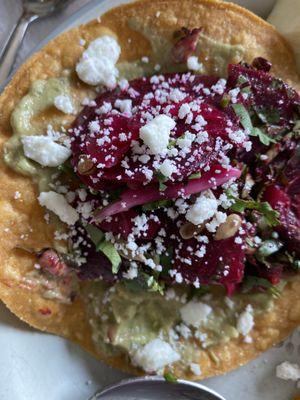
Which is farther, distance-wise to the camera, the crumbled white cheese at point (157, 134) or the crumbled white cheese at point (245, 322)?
the crumbled white cheese at point (245, 322)

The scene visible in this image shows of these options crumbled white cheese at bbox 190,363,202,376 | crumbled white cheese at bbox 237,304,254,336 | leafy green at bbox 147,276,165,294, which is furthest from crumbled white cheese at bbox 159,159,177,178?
crumbled white cheese at bbox 190,363,202,376

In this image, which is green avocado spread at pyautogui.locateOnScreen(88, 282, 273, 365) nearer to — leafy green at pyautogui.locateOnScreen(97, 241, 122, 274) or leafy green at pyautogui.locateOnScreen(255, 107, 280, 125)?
leafy green at pyautogui.locateOnScreen(97, 241, 122, 274)

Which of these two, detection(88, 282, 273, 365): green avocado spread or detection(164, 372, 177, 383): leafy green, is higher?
detection(88, 282, 273, 365): green avocado spread

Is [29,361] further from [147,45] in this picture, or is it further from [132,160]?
[147,45]

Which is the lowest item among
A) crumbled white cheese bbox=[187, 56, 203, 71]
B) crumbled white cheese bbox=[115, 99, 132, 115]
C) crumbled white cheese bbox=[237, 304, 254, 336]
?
crumbled white cheese bbox=[237, 304, 254, 336]

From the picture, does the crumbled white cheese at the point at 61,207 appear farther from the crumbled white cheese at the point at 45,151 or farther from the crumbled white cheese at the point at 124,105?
the crumbled white cheese at the point at 124,105

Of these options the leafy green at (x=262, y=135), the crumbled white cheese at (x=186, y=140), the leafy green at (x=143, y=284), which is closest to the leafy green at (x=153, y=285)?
the leafy green at (x=143, y=284)
